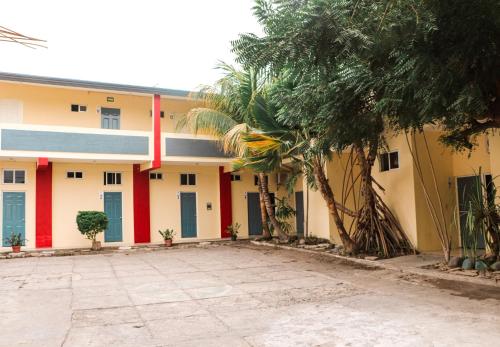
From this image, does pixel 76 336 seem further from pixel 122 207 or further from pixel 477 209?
pixel 122 207

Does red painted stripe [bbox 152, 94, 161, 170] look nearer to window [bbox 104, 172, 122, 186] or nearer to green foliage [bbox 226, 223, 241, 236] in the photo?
window [bbox 104, 172, 122, 186]

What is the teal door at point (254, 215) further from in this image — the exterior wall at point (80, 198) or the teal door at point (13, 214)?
the teal door at point (13, 214)

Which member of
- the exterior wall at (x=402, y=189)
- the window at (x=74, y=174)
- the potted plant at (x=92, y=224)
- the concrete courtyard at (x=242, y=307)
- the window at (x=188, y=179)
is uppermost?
the window at (x=74, y=174)

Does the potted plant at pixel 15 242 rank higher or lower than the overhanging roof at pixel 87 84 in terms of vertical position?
lower

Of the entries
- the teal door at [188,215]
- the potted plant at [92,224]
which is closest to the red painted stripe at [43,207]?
the potted plant at [92,224]

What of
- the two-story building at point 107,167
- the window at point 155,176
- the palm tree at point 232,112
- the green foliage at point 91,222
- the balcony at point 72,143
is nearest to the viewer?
the palm tree at point 232,112

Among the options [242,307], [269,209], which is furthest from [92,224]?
[242,307]

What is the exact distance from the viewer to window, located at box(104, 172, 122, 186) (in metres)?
17.8

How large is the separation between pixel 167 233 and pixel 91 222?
10.0 ft

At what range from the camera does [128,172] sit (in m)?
18.1

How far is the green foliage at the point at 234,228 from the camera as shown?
19123 millimetres

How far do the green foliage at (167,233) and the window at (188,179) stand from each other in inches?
84.8

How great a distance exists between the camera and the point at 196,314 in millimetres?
6523

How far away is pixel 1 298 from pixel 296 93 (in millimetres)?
6606
